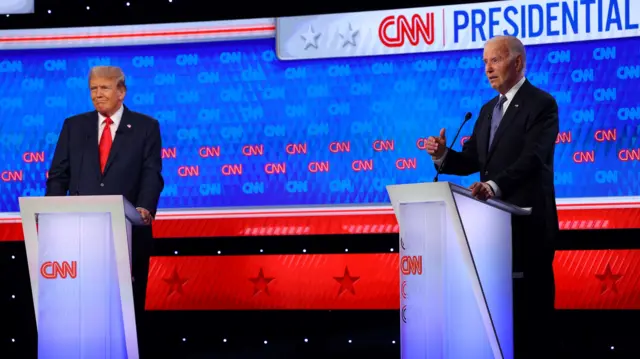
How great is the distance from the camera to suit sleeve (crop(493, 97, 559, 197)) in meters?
3.55

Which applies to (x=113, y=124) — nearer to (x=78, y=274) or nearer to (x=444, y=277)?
(x=78, y=274)

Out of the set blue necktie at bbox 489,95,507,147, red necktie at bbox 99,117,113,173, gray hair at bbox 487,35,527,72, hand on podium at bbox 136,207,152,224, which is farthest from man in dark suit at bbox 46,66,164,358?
gray hair at bbox 487,35,527,72

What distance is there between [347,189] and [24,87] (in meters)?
2.01

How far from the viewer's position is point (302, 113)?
5.37 meters

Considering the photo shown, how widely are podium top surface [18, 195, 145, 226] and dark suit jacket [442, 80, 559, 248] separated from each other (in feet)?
4.70

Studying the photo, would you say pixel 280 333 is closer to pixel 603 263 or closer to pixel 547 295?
pixel 603 263

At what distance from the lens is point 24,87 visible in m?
5.58

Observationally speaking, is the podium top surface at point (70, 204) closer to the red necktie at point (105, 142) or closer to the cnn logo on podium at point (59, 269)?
the cnn logo on podium at point (59, 269)

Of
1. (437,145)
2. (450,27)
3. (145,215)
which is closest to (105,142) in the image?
(145,215)

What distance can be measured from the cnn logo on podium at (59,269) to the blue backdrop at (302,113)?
6.19ft

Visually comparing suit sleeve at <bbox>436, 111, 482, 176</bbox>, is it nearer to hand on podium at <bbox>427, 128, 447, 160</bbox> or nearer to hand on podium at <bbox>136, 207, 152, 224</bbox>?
hand on podium at <bbox>427, 128, 447, 160</bbox>

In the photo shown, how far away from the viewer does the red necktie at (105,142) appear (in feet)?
13.9

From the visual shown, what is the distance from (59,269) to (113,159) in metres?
0.76

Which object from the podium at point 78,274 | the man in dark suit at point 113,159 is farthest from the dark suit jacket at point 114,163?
the podium at point 78,274
